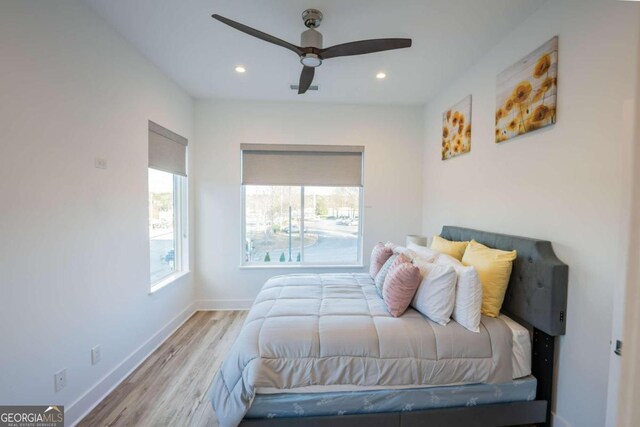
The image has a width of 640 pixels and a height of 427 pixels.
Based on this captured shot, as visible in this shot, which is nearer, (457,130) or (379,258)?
(379,258)

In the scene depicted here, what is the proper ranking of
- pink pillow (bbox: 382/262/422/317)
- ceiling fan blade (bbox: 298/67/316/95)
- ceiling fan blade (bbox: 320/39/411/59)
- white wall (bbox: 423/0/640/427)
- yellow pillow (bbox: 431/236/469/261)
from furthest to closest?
yellow pillow (bbox: 431/236/469/261)
ceiling fan blade (bbox: 298/67/316/95)
pink pillow (bbox: 382/262/422/317)
ceiling fan blade (bbox: 320/39/411/59)
white wall (bbox: 423/0/640/427)

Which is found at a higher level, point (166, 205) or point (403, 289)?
point (166, 205)

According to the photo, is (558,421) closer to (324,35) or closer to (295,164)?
(324,35)

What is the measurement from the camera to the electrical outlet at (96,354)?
1988 mm

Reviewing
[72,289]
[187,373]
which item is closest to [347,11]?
[72,289]

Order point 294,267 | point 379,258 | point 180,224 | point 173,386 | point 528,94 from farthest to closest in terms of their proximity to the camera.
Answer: point 294,267 < point 180,224 < point 379,258 < point 173,386 < point 528,94

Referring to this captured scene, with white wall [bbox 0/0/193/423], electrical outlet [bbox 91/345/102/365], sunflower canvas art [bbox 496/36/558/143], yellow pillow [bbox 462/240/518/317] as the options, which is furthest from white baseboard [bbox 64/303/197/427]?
sunflower canvas art [bbox 496/36/558/143]

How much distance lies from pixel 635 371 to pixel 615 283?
130 cm

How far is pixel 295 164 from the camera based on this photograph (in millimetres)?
3701

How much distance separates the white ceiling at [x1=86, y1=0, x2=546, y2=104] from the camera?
191cm

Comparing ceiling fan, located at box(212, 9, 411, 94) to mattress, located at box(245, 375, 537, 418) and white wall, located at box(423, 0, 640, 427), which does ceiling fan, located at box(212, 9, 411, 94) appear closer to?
white wall, located at box(423, 0, 640, 427)

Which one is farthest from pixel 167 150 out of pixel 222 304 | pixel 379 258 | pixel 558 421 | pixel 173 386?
pixel 558 421

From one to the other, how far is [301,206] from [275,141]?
0.96m

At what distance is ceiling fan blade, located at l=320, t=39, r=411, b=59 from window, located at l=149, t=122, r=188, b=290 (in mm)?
1941
